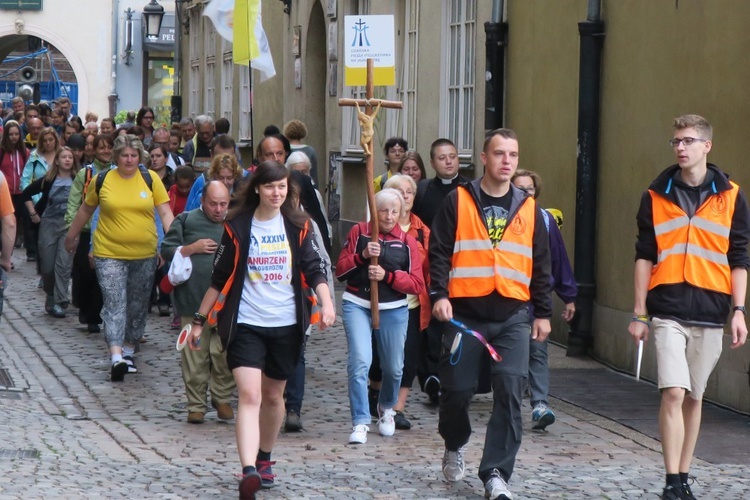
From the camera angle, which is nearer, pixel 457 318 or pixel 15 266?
pixel 457 318

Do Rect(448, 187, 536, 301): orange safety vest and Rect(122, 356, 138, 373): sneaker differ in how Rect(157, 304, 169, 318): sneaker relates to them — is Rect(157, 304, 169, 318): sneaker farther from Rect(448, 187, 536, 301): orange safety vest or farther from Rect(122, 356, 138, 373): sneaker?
Rect(448, 187, 536, 301): orange safety vest

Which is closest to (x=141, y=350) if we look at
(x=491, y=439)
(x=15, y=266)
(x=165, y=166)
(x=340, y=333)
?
(x=340, y=333)

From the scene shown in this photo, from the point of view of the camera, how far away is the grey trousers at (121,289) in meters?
11.7

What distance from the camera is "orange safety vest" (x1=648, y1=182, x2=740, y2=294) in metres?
7.33

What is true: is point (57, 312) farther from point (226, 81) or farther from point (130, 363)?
point (226, 81)

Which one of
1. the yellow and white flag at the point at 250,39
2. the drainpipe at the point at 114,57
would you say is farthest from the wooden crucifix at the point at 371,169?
the drainpipe at the point at 114,57

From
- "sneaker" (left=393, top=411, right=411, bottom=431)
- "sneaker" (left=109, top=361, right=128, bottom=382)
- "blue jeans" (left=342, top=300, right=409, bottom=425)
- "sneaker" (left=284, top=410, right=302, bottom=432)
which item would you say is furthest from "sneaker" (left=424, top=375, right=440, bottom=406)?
"sneaker" (left=109, top=361, right=128, bottom=382)

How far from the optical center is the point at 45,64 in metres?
55.1

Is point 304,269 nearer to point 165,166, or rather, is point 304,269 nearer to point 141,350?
point 141,350

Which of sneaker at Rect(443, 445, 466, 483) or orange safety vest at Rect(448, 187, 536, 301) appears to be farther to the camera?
sneaker at Rect(443, 445, 466, 483)

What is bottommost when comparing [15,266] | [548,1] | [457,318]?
[15,266]

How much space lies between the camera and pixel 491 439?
7375 mm

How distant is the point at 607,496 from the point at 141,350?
21.4ft

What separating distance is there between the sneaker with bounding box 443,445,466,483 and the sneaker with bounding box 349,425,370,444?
51.1 inches
